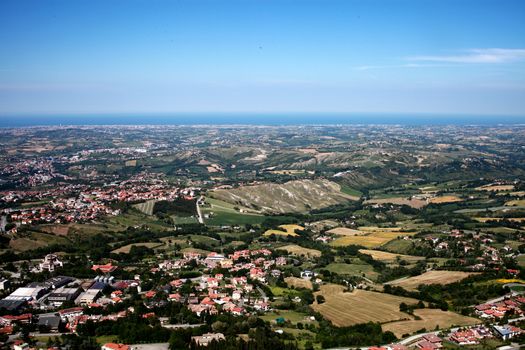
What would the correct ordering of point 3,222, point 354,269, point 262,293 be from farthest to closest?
point 3,222 → point 354,269 → point 262,293

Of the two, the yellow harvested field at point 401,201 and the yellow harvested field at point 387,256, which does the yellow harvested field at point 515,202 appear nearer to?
the yellow harvested field at point 401,201

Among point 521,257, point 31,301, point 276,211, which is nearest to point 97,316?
point 31,301

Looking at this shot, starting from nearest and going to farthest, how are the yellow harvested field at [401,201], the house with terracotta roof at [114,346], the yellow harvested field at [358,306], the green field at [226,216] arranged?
the house with terracotta roof at [114,346], the yellow harvested field at [358,306], the green field at [226,216], the yellow harvested field at [401,201]

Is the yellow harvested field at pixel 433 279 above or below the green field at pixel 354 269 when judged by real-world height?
above

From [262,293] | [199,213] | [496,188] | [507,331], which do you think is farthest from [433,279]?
[496,188]

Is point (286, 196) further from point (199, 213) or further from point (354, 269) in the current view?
A: point (354, 269)

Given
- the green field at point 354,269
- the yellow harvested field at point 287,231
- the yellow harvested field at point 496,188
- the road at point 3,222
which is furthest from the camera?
the yellow harvested field at point 496,188

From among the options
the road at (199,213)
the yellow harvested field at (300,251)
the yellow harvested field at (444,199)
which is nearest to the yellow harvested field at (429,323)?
the yellow harvested field at (300,251)

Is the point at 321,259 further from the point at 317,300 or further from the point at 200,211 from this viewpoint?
the point at 200,211
